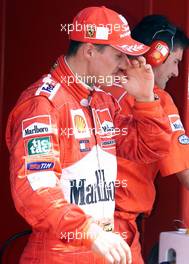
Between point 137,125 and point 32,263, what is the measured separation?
0.60 m

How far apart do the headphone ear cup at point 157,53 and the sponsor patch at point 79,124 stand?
55cm

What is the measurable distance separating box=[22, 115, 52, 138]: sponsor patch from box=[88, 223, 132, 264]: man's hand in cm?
34

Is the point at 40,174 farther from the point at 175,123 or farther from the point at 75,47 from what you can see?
the point at 175,123

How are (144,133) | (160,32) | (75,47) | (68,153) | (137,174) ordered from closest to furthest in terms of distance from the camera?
(68,153), (75,47), (144,133), (137,174), (160,32)

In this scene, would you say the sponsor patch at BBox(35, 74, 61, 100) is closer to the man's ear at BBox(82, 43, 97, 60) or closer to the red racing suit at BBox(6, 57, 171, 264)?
the red racing suit at BBox(6, 57, 171, 264)

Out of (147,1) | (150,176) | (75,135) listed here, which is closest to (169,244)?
(150,176)

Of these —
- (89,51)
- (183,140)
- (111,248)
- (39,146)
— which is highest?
(89,51)

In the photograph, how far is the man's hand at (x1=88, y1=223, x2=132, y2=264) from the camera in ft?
7.23

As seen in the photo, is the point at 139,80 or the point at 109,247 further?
the point at 139,80

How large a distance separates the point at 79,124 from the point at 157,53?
60cm

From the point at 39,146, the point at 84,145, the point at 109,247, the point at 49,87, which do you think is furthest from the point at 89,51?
the point at 109,247

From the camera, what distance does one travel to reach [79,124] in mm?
2596

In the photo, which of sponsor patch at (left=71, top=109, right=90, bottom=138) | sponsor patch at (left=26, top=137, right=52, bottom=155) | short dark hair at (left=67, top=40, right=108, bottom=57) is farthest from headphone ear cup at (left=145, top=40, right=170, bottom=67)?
sponsor patch at (left=26, top=137, right=52, bottom=155)

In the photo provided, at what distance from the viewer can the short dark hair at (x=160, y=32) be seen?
10.3 feet
